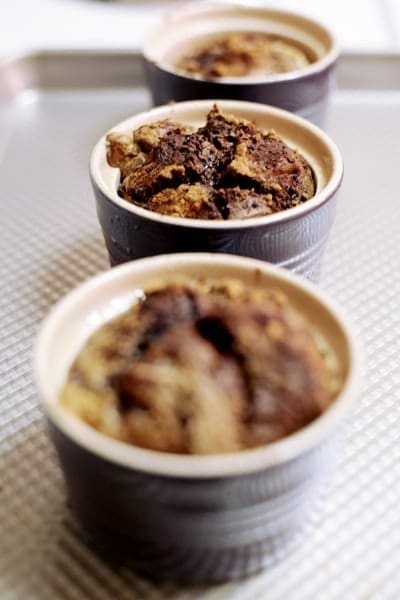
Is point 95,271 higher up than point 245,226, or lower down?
lower down

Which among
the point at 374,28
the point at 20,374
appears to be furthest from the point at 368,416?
the point at 374,28

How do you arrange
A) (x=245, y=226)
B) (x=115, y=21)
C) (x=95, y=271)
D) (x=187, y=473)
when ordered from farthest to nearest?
(x=115, y=21)
(x=95, y=271)
(x=245, y=226)
(x=187, y=473)

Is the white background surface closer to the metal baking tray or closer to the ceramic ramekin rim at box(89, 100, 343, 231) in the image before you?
the metal baking tray

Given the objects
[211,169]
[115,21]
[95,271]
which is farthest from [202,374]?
[115,21]

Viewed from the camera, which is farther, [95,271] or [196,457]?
[95,271]

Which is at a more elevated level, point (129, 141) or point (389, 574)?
point (129, 141)

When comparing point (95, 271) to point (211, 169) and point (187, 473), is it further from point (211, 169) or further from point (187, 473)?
point (187, 473)

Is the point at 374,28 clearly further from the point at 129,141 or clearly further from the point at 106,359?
the point at 106,359
